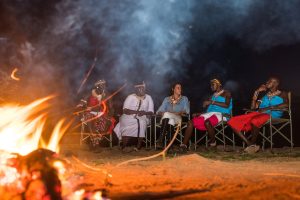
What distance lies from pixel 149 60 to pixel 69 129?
6.23 metres

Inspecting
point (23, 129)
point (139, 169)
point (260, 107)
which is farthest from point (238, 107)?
point (23, 129)

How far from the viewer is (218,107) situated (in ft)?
25.7

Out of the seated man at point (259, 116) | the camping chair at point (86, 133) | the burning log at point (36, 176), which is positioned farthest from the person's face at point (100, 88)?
the burning log at point (36, 176)

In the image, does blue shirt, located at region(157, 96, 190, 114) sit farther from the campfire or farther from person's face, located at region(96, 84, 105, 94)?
the campfire

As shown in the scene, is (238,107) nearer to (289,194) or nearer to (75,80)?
(75,80)

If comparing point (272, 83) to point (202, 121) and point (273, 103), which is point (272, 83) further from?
point (202, 121)

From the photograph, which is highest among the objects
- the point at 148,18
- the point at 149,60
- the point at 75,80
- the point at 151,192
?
the point at 148,18

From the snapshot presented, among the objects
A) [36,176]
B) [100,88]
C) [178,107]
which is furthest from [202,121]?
[36,176]

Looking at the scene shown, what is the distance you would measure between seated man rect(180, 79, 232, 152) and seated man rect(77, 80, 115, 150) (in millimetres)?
1861

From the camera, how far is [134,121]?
841 centimetres

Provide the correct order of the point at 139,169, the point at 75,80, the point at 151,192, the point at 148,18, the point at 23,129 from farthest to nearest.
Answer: the point at 148,18 < the point at 75,80 < the point at 139,169 < the point at 23,129 < the point at 151,192

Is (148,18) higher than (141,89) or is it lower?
higher

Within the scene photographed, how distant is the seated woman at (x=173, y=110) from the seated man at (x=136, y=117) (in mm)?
379

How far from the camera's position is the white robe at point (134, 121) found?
27.5 feet
